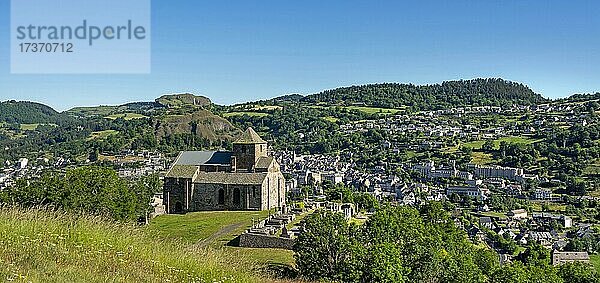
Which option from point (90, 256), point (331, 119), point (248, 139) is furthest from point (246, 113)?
point (90, 256)

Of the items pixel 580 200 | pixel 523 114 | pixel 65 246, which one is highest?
pixel 523 114

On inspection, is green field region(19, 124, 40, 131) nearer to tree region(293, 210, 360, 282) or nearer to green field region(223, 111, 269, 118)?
green field region(223, 111, 269, 118)

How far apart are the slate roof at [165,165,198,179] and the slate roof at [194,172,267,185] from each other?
1.59ft

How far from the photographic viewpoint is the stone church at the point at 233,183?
125ft

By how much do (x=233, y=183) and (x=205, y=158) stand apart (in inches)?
225

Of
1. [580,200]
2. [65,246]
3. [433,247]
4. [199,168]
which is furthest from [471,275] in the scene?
[580,200]

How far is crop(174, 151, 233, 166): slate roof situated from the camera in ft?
139

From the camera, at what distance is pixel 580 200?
79.0 metres

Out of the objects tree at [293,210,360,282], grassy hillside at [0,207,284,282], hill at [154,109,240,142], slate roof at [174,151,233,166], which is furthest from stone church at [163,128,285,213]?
hill at [154,109,240,142]

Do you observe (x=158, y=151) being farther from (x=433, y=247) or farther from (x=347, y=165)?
(x=433, y=247)

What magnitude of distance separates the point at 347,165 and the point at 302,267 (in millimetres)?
95925

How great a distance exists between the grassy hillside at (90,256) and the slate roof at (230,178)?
88.0 ft

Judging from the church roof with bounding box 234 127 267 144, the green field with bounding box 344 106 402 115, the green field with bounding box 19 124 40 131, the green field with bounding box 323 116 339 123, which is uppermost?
the green field with bounding box 344 106 402 115

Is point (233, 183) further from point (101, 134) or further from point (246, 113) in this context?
point (246, 113)
